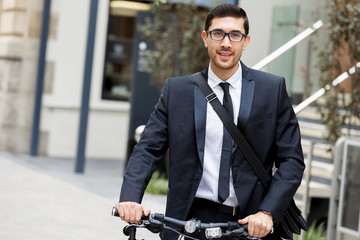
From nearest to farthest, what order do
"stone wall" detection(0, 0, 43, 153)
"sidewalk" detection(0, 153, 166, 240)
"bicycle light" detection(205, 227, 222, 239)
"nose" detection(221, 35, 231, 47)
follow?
1. "bicycle light" detection(205, 227, 222, 239)
2. "nose" detection(221, 35, 231, 47)
3. "sidewalk" detection(0, 153, 166, 240)
4. "stone wall" detection(0, 0, 43, 153)

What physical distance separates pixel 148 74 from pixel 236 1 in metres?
4.34

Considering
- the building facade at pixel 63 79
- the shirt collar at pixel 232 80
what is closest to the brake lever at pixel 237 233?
the shirt collar at pixel 232 80

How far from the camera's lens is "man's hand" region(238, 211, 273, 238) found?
9.82 ft

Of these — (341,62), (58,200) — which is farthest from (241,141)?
(58,200)

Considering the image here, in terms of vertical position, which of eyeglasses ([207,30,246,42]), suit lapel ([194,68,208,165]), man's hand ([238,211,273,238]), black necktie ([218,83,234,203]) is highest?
eyeglasses ([207,30,246,42])

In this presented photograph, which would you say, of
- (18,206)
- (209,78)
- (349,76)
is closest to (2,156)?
(18,206)

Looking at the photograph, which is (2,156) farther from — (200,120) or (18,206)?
(200,120)

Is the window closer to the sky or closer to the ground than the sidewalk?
closer to the sky

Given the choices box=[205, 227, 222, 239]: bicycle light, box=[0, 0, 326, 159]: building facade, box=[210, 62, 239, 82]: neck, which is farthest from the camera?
box=[0, 0, 326, 159]: building facade

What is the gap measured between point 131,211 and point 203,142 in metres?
0.43

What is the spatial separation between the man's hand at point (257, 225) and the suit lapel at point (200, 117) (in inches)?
13.6

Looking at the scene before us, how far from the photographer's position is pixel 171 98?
3.37 m

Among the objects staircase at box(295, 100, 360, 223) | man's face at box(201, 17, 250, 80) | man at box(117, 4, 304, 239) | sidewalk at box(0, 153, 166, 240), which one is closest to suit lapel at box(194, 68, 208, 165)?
man at box(117, 4, 304, 239)

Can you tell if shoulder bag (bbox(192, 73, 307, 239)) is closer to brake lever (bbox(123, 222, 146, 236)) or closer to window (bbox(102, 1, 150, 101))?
brake lever (bbox(123, 222, 146, 236))
